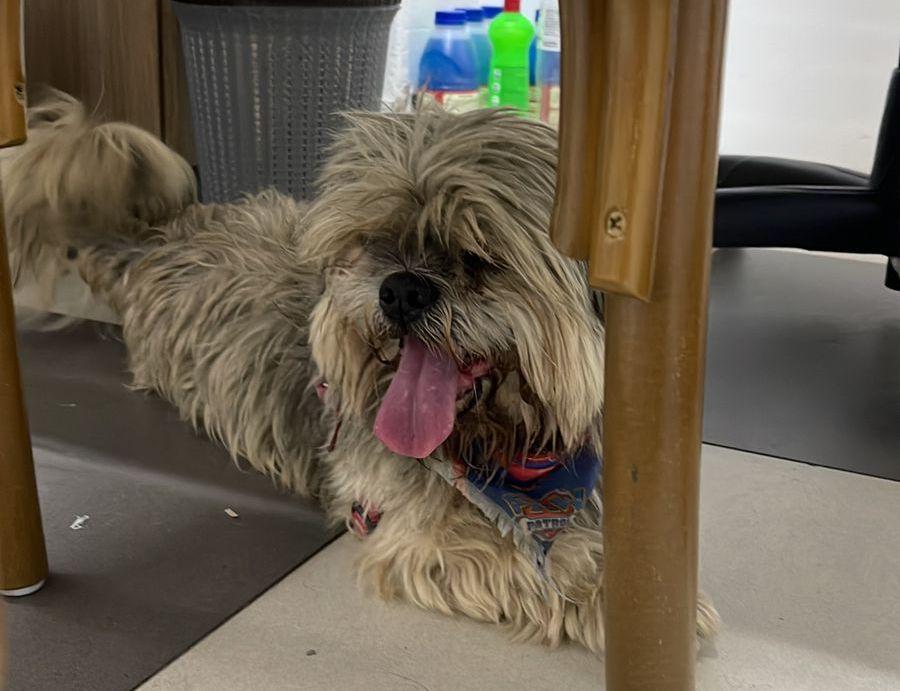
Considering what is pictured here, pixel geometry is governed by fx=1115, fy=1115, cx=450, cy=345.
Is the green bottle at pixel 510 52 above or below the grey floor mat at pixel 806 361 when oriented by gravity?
above

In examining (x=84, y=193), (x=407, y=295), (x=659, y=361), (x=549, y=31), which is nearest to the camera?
(x=659, y=361)

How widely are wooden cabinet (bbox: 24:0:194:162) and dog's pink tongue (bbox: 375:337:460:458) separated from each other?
4.99 ft

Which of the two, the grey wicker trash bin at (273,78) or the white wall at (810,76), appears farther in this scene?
the white wall at (810,76)

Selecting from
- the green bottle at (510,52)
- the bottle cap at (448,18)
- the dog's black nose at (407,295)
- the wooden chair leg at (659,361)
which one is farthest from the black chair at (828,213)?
the bottle cap at (448,18)

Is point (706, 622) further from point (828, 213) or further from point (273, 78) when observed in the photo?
point (273, 78)

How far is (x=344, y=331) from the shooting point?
1.25 meters

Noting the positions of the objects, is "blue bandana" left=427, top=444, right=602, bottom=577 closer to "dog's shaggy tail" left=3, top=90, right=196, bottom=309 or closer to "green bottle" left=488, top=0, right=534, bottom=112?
"dog's shaggy tail" left=3, top=90, right=196, bottom=309

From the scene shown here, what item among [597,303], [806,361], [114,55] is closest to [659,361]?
[597,303]

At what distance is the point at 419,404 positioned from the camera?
47.3 inches

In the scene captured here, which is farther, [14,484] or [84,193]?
[84,193]

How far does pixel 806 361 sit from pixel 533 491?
916 millimetres

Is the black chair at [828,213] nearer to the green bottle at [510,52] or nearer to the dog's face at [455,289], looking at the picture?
the dog's face at [455,289]

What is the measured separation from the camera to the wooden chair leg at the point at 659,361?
2.63ft

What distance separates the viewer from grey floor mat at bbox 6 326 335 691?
1138 millimetres
